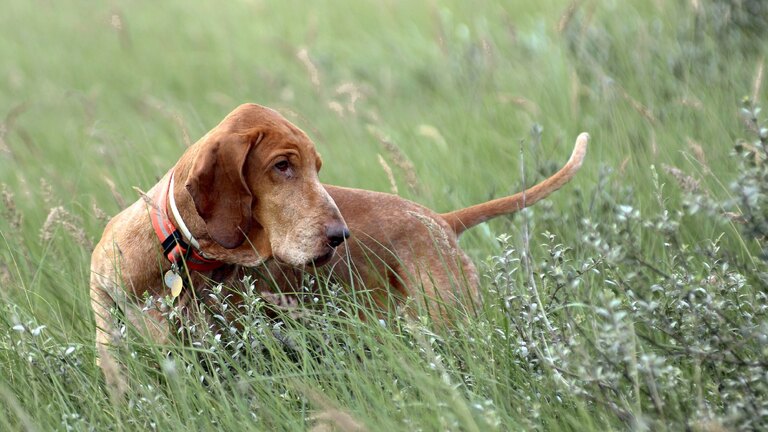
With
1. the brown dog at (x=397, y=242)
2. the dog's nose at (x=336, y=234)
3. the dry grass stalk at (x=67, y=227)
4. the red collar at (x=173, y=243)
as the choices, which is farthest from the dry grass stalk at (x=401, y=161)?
the dry grass stalk at (x=67, y=227)

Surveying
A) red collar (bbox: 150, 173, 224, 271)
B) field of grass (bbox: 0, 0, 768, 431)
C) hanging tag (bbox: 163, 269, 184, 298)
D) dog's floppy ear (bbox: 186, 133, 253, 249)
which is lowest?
field of grass (bbox: 0, 0, 768, 431)

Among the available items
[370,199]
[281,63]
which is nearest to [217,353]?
[370,199]

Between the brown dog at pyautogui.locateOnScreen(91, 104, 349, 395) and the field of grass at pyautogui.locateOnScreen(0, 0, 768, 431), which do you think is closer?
the field of grass at pyautogui.locateOnScreen(0, 0, 768, 431)

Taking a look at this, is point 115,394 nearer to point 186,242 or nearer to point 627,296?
point 186,242

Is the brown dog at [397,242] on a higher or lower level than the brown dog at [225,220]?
lower

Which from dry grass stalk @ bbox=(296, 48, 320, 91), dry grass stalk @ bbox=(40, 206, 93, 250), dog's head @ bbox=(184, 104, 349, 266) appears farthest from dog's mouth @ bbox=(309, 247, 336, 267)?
dry grass stalk @ bbox=(296, 48, 320, 91)

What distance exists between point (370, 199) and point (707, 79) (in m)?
2.67

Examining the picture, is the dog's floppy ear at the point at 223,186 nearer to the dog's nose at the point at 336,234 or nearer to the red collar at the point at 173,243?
the red collar at the point at 173,243

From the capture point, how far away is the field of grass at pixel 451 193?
273cm

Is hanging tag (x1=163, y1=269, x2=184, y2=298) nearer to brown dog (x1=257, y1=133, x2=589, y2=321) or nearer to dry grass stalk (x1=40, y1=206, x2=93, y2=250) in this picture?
brown dog (x1=257, y1=133, x2=589, y2=321)

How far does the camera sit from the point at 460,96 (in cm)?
675

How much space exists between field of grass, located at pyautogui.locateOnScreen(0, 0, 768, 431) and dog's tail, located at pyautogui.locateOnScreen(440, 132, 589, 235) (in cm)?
11

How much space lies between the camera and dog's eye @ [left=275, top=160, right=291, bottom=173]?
11.8 ft

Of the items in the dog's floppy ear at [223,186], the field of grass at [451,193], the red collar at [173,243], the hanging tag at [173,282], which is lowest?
the field of grass at [451,193]
